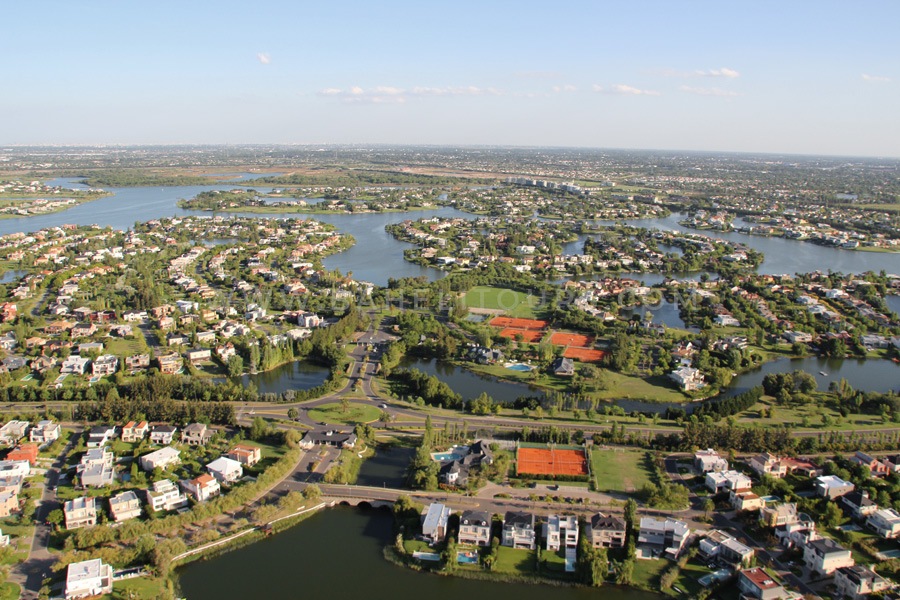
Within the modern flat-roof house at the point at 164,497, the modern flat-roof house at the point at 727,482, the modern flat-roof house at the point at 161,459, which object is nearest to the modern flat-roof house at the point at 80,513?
the modern flat-roof house at the point at 164,497

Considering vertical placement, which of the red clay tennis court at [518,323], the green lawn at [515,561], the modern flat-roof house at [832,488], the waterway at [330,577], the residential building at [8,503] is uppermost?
the red clay tennis court at [518,323]

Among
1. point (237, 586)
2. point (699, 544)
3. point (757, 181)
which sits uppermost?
point (757, 181)

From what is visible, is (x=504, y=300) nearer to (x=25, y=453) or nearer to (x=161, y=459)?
(x=161, y=459)

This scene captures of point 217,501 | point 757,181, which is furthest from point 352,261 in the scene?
point 757,181

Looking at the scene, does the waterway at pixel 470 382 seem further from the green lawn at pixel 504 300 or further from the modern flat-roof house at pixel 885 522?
the modern flat-roof house at pixel 885 522

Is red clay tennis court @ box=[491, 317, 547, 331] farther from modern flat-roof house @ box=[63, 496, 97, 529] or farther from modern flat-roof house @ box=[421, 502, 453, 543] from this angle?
modern flat-roof house @ box=[63, 496, 97, 529]

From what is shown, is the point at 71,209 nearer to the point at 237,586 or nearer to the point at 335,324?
the point at 335,324

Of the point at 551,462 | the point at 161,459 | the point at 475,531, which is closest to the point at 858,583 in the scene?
the point at 551,462

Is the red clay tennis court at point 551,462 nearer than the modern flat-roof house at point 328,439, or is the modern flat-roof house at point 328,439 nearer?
the red clay tennis court at point 551,462
